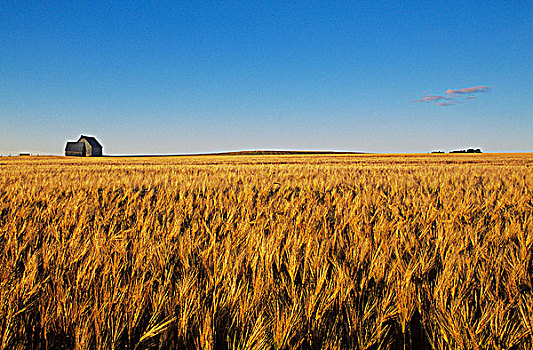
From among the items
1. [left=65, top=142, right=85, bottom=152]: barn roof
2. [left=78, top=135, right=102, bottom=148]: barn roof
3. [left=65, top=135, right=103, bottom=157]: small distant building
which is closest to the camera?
[left=65, top=135, right=103, bottom=157]: small distant building

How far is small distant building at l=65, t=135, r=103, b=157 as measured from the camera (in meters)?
64.7

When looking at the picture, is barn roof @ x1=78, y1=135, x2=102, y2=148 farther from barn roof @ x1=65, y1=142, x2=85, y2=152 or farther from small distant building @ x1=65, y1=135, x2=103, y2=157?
barn roof @ x1=65, y1=142, x2=85, y2=152

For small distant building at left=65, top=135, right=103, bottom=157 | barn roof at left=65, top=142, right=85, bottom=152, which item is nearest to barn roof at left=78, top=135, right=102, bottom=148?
small distant building at left=65, top=135, right=103, bottom=157

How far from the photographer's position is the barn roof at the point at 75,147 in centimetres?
6512

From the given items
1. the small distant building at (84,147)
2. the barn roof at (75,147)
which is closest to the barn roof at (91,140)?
the small distant building at (84,147)

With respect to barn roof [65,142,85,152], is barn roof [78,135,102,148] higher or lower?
higher

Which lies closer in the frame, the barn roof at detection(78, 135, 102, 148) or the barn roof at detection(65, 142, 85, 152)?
the barn roof at detection(78, 135, 102, 148)

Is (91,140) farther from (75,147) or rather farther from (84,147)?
(75,147)

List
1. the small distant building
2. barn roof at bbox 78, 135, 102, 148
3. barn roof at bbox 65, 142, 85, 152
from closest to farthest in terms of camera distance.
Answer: the small distant building < barn roof at bbox 78, 135, 102, 148 < barn roof at bbox 65, 142, 85, 152

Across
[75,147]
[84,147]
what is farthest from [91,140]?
[75,147]

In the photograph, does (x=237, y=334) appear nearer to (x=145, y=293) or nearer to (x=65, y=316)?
(x=145, y=293)

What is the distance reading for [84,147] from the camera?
214ft

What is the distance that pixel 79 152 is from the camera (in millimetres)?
65375

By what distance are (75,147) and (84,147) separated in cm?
220
